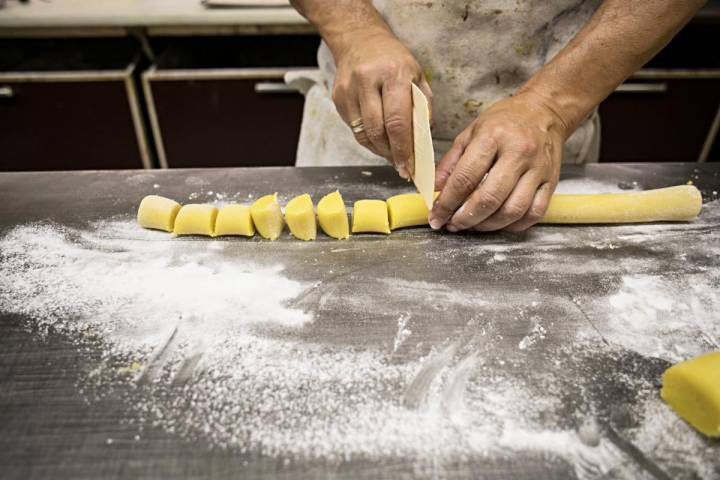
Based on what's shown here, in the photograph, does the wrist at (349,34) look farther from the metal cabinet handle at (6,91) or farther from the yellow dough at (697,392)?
the metal cabinet handle at (6,91)

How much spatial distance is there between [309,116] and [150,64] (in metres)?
1.32

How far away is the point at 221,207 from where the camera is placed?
4.60 ft

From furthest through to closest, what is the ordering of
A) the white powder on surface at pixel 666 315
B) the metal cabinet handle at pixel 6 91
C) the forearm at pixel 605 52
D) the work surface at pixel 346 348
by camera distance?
the metal cabinet handle at pixel 6 91 < the forearm at pixel 605 52 < the white powder on surface at pixel 666 315 < the work surface at pixel 346 348

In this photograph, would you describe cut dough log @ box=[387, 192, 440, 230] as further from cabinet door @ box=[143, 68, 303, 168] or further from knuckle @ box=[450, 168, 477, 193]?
cabinet door @ box=[143, 68, 303, 168]

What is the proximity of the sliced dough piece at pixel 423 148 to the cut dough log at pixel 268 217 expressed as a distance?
346 mm

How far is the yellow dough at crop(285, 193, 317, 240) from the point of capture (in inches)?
49.3

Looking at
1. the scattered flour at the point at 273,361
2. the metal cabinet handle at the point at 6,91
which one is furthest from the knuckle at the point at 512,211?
the metal cabinet handle at the point at 6,91

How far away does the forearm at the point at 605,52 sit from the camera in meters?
1.22

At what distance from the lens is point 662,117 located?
2.65m

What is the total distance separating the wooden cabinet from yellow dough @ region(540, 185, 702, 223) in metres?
2.07

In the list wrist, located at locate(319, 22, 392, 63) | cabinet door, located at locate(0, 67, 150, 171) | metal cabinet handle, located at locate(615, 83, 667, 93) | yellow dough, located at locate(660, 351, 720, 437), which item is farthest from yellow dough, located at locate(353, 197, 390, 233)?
metal cabinet handle, located at locate(615, 83, 667, 93)

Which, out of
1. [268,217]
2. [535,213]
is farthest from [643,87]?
[268,217]

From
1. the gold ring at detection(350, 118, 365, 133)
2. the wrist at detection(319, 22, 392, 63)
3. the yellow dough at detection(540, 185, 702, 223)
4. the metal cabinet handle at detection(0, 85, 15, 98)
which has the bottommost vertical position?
the metal cabinet handle at detection(0, 85, 15, 98)

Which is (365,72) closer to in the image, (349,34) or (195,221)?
(349,34)
